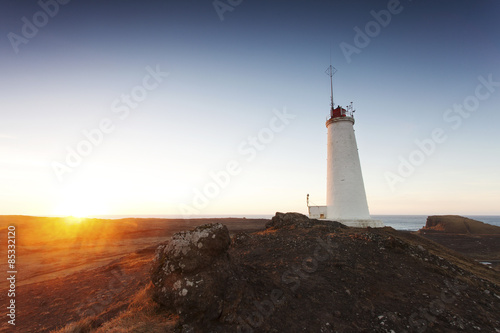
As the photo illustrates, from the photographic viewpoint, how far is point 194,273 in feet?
19.2

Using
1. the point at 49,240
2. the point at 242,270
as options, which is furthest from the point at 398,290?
the point at 49,240

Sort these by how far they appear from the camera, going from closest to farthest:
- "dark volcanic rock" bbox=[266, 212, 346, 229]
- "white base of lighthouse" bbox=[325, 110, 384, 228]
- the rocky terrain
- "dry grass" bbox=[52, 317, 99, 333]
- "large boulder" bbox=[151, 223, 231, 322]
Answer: "large boulder" bbox=[151, 223, 231, 322] → "dry grass" bbox=[52, 317, 99, 333] → "dark volcanic rock" bbox=[266, 212, 346, 229] → "white base of lighthouse" bbox=[325, 110, 384, 228] → the rocky terrain

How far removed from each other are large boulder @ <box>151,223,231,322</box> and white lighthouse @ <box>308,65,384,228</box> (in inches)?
473

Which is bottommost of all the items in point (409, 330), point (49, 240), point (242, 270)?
point (49, 240)

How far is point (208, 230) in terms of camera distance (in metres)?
6.49

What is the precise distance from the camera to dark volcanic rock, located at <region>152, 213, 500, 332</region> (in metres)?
5.40

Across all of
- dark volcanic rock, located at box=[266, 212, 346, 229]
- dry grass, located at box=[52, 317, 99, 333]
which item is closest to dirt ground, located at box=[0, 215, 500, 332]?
dry grass, located at box=[52, 317, 99, 333]

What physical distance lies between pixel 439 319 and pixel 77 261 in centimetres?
2029

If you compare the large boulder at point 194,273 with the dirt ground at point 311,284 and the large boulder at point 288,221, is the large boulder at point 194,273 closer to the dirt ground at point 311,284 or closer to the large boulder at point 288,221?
the dirt ground at point 311,284

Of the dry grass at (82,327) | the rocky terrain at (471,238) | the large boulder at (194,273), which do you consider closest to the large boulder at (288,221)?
the large boulder at (194,273)

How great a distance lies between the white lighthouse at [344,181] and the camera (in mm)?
16125

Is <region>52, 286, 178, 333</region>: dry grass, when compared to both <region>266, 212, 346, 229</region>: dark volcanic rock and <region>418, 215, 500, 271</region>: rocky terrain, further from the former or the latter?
<region>418, 215, 500, 271</region>: rocky terrain

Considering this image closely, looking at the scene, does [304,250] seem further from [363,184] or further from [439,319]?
[363,184]

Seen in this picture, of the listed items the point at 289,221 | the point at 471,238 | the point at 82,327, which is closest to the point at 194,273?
the point at 82,327
